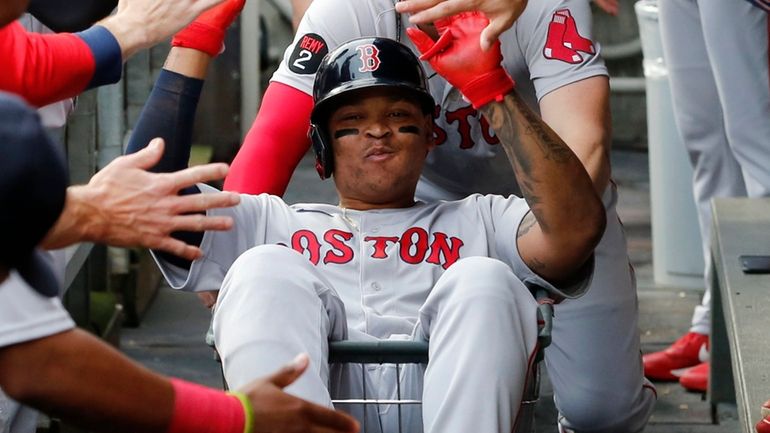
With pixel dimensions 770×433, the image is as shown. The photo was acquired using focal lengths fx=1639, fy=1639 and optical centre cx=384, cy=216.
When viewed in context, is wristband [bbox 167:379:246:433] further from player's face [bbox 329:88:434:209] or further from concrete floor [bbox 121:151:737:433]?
concrete floor [bbox 121:151:737:433]

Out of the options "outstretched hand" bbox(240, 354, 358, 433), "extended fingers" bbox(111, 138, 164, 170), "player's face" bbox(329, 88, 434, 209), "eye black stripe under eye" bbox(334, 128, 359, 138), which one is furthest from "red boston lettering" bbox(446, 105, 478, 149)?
"outstretched hand" bbox(240, 354, 358, 433)

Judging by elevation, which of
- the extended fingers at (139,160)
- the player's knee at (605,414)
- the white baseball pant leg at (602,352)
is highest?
the extended fingers at (139,160)

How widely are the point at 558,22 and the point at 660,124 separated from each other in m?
2.95

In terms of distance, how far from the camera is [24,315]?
241 centimetres

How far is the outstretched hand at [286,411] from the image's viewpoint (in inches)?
103

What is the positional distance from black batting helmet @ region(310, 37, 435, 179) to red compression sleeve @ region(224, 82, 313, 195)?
0.53ft

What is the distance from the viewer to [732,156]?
5.75 meters

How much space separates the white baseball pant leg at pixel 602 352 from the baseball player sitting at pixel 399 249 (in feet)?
1.59

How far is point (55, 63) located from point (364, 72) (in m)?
0.72

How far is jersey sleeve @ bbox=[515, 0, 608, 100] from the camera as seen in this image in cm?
390

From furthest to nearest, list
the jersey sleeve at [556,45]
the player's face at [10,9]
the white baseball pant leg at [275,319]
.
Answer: the jersey sleeve at [556,45]
the white baseball pant leg at [275,319]
the player's face at [10,9]

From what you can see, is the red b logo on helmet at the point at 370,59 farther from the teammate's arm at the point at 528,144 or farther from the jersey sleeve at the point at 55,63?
the jersey sleeve at the point at 55,63

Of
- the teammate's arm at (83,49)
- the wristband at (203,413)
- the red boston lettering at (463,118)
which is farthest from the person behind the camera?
the red boston lettering at (463,118)

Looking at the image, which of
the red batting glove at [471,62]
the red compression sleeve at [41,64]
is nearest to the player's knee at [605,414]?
the red batting glove at [471,62]
